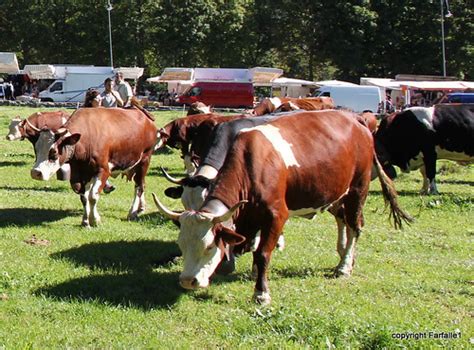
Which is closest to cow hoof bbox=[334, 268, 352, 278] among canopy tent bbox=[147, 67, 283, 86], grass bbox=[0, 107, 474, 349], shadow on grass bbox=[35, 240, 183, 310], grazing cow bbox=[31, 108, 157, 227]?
grass bbox=[0, 107, 474, 349]

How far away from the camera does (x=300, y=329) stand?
622 centimetres

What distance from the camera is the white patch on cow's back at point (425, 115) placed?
16219 millimetres

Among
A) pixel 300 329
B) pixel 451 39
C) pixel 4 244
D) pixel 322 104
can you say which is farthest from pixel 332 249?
pixel 451 39

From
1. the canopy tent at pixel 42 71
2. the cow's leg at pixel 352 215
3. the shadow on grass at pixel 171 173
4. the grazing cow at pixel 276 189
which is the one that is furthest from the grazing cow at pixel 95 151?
the canopy tent at pixel 42 71

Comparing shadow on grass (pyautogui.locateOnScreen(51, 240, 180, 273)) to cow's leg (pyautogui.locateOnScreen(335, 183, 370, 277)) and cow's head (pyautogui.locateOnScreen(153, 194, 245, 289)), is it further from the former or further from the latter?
cow's leg (pyautogui.locateOnScreen(335, 183, 370, 277))

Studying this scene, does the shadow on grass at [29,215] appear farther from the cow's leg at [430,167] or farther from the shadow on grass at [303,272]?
the cow's leg at [430,167]

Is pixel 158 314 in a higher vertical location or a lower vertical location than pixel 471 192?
higher

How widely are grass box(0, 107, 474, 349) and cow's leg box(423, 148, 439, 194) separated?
11.6ft

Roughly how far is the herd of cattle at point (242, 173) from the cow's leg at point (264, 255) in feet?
0.04

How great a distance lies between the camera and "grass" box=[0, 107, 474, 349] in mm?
6094

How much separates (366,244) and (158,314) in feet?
16.0

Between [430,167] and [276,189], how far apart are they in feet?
32.8

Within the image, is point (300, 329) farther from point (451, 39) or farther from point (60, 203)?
point (451, 39)

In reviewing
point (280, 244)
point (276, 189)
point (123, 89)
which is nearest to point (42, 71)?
point (123, 89)
